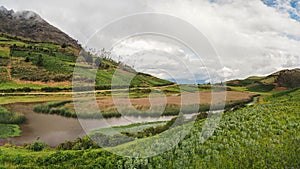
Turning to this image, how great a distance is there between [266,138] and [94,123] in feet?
47.2

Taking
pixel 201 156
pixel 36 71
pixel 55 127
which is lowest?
pixel 55 127

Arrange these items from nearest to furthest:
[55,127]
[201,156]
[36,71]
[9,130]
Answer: [201,156] → [9,130] → [55,127] → [36,71]

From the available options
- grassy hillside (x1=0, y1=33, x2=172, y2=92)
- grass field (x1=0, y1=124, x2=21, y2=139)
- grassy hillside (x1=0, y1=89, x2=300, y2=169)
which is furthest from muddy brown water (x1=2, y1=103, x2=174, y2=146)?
grassy hillside (x1=0, y1=33, x2=172, y2=92)

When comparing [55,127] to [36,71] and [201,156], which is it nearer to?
[201,156]

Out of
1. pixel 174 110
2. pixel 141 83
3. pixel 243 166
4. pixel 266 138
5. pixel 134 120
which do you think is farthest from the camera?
pixel 141 83

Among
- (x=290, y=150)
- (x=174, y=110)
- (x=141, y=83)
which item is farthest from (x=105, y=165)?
(x=141, y=83)

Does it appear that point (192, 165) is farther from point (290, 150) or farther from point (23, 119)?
point (23, 119)

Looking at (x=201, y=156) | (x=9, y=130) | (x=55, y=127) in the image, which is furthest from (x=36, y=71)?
(x=201, y=156)

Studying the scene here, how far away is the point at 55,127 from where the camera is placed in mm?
26984

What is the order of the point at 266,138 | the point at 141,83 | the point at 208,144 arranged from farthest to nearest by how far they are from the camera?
the point at 141,83 → the point at 266,138 → the point at 208,144

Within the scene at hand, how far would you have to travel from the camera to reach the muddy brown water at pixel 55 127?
22.2 meters

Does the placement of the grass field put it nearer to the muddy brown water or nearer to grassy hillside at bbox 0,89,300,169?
the muddy brown water

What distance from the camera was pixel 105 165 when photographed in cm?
1244

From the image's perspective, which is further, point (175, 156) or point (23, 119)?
point (23, 119)
